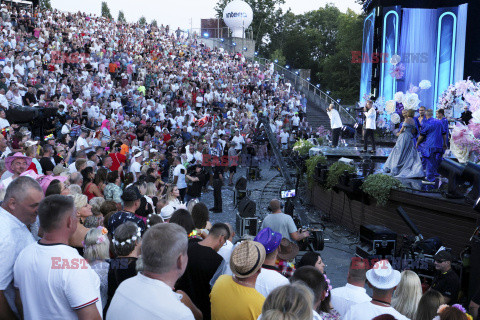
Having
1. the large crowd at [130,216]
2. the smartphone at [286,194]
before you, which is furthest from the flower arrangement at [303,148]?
the smartphone at [286,194]

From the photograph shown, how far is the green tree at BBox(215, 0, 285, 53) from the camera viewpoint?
57.8 meters

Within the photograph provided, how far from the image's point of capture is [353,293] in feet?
13.6

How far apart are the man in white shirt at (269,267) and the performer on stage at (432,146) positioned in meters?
8.24

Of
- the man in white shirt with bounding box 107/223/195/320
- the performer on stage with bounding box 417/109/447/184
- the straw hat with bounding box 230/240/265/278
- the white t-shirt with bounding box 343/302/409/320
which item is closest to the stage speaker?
the white t-shirt with bounding box 343/302/409/320

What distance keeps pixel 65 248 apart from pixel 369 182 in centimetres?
867

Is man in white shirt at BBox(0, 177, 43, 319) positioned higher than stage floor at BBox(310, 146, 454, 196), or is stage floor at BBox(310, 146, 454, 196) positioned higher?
man in white shirt at BBox(0, 177, 43, 319)

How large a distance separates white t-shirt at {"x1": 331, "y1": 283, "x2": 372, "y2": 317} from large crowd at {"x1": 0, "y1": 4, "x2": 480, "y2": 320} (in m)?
0.01

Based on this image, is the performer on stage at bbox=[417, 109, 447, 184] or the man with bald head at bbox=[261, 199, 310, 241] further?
the performer on stage at bbox=[417, 109, 447, 184]

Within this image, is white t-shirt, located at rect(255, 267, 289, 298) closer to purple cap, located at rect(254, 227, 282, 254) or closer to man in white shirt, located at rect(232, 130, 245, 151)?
purple cap, located at rect(254, 227, 282, 254)

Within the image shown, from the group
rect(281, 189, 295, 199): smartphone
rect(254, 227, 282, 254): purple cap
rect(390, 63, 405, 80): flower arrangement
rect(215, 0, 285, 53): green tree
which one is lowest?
rect(281, 189, 295, 199): smartphone

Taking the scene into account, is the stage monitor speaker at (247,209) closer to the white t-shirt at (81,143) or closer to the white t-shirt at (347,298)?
the white t-shirt at (347,298)

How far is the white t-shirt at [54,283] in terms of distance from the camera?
9.30 feet

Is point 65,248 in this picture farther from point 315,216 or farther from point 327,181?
point 315,216

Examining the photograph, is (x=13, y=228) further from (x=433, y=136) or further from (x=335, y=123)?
(x=335, y=123)
